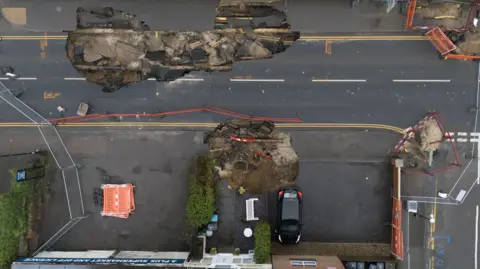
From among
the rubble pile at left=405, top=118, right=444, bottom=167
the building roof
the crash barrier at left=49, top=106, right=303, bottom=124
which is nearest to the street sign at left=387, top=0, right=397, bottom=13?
the rubble pile at left=405, top=118, right=444, bottom=167

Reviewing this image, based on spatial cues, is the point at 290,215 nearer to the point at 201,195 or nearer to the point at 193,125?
the point at 201,195

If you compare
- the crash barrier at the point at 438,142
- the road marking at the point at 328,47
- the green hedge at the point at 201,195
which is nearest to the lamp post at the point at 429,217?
the crash barrier at the point at 438,142

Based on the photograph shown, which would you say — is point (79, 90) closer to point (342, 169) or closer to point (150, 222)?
point (150, 222)

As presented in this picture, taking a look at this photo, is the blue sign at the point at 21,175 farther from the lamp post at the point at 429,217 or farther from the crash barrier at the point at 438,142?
the lamp post at the point at 429,217

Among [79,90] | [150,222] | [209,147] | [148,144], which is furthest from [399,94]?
[79,90]

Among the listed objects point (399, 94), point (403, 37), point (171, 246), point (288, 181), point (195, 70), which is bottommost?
point (171, 246)

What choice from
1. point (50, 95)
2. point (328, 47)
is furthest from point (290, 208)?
point (50, 95)
